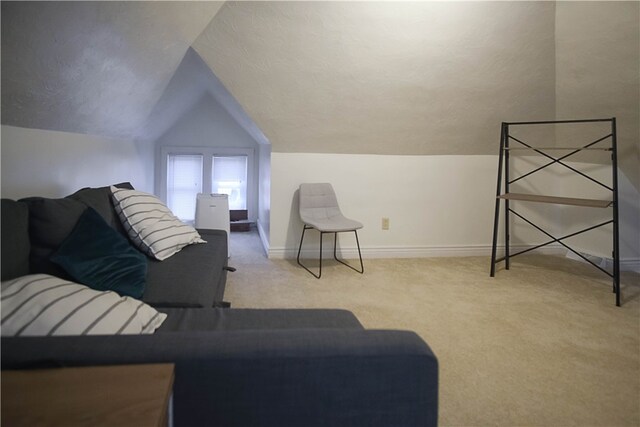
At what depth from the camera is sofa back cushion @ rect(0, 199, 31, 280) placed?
1147 millimetres

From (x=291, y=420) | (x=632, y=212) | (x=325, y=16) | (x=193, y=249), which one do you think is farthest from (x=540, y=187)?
(x=291, y=420)

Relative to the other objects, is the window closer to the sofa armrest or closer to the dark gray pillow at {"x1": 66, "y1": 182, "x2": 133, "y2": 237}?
the dark gray pillow at {"x1": 66, "y1": 182, "x2": 133, "y2": 237}

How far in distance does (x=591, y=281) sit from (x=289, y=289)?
2471 millimetres

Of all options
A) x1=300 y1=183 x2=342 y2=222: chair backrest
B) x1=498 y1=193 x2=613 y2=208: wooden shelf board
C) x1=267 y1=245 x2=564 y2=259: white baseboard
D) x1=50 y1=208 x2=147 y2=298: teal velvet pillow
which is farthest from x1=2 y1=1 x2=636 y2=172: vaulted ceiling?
x1=267 y1=245 x2=564 y2=259: white baseboard

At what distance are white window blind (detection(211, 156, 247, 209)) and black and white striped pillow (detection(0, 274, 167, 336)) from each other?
4.18m

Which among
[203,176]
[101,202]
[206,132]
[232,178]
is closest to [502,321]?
[101,202]

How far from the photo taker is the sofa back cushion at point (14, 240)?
115 centimetres

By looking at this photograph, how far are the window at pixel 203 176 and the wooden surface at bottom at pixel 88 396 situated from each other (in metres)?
4.57

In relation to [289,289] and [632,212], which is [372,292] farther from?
[632,212]

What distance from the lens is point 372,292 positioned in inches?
112

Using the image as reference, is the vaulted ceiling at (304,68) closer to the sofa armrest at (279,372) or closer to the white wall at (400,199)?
the white wall at (400,199)

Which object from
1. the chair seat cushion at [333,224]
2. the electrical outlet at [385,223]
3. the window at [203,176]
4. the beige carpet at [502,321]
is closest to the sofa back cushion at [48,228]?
the beige carpet at [502,321]

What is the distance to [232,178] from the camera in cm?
525

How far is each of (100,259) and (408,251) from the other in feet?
9.86
